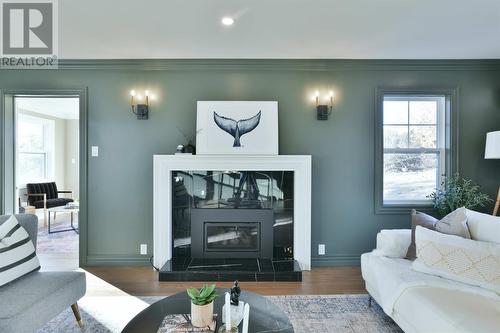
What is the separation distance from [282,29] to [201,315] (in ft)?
8.04

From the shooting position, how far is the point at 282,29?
2.61 metres

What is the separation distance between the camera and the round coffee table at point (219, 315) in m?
1.45

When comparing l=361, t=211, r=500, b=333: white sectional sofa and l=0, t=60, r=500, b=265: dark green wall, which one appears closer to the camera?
l=361, t=211, r=500, b=333: white sectional sofa

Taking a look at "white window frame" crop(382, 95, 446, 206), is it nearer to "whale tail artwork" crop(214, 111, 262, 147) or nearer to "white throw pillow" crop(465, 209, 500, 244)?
"white throw pillow" crop(465, 209, 500, 244)

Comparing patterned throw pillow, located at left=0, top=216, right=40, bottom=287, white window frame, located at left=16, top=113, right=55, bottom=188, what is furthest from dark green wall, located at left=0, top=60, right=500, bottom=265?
white window frame, located at left=16, top=113, right=55, bottom=188

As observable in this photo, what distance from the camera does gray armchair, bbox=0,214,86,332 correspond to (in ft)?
5.15

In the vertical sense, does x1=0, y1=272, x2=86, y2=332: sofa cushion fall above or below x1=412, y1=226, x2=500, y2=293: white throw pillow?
below

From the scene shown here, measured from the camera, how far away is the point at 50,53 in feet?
10.2

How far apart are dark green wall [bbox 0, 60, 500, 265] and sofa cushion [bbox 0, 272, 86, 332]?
4.60 feet

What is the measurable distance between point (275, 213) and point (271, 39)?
6.43 ft

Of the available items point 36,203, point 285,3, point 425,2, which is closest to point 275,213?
point 285,3

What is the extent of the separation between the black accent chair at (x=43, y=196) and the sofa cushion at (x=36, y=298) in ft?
12.6

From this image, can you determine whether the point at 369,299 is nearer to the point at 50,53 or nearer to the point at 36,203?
the point at 50,53

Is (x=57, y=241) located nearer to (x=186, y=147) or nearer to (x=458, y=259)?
(x=186, y=147)
